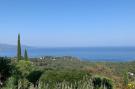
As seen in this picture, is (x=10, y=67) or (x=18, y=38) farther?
(x=18, y=38)

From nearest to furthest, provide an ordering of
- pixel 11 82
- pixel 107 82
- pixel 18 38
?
pixel 11 82 → pixel 107 82 → pixel 18 38

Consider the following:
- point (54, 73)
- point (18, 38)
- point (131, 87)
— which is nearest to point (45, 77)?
point (54, 73)

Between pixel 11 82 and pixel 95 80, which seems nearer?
pixel 11 82

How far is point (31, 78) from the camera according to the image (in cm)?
1831

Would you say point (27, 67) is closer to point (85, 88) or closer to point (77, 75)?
point (77, 75)

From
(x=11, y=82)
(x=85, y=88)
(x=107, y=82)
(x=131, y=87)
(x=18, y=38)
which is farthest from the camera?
(x=18, y=38)

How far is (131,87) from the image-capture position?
46.3 feet

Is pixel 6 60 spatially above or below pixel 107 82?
above

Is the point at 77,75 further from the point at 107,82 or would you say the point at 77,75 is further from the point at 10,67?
the point at 10,67

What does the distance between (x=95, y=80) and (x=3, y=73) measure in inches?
159

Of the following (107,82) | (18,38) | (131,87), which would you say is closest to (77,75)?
(107,82)

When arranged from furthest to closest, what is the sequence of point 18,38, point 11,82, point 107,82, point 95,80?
point 18,38
point 107,82
point 95,80
point 11,82

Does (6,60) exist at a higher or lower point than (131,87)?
higher

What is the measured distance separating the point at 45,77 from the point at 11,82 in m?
7.86
